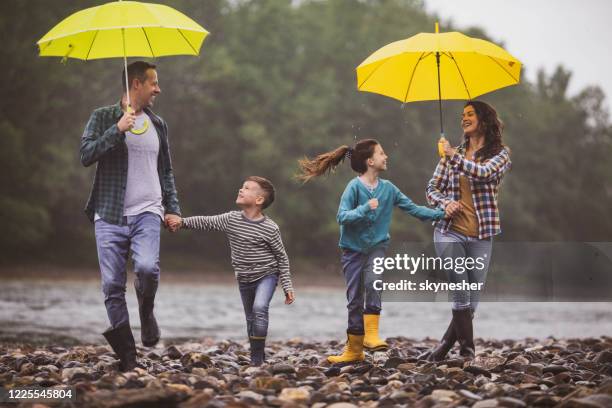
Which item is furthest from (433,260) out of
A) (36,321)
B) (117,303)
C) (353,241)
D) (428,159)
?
(428,159)

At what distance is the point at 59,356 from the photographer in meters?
7.91

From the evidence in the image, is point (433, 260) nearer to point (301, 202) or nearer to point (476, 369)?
point (476, 369)

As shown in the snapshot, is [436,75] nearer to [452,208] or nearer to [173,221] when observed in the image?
[452,208]

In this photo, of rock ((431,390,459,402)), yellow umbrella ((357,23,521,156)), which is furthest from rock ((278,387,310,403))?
yellow umbrella ((357,23,521,156))

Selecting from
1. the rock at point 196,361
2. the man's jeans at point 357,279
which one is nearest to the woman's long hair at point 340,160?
the man's jeans at point 357,279

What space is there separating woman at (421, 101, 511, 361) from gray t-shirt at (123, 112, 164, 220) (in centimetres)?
222

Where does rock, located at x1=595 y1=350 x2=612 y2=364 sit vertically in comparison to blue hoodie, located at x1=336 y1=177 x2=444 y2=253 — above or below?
below

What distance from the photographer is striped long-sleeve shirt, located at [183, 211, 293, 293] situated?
7.09m

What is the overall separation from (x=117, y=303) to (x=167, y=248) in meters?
33.3

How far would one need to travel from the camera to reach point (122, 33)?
723cm

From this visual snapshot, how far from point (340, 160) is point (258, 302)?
53.5 inches

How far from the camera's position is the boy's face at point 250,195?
7094mm

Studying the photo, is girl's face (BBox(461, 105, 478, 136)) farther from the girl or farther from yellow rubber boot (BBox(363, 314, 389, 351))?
yellow rubber boot (BBox(363, 314, 389, 351))

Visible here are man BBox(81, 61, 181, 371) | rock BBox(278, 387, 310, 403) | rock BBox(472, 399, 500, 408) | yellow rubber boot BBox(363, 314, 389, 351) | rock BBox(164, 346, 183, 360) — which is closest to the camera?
rock BBox(472, 399, 500, 408)
